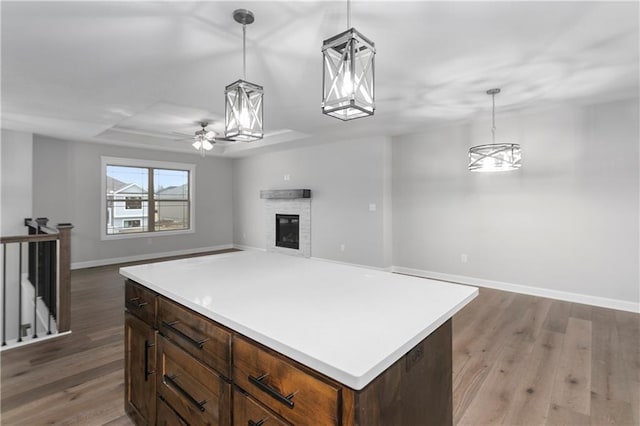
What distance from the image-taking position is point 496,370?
2482 mm

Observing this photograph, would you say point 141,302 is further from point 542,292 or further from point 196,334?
point 542,292

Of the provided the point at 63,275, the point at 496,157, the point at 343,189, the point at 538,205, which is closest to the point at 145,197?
the point at 63,275

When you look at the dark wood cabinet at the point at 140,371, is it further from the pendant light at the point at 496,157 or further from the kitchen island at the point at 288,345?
the pendant light at the point at 496,157

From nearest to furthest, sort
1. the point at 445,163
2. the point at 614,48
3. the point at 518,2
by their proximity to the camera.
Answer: the point at 518,2 < the point at 614,48 < the point at 445,163

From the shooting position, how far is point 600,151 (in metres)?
3.87

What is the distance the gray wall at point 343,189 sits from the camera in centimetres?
561

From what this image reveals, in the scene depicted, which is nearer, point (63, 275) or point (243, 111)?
point (243, 111)

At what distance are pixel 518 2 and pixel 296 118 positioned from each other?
122 inches

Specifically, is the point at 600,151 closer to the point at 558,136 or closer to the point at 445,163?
the point at 558,136

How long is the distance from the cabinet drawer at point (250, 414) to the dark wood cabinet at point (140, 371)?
0.70 metres

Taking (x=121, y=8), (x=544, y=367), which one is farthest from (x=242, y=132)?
(x=544, y=367)

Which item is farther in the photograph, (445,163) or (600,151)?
(445,163)

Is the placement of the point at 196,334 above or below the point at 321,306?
below

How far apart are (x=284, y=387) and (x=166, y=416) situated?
3.18 ft
